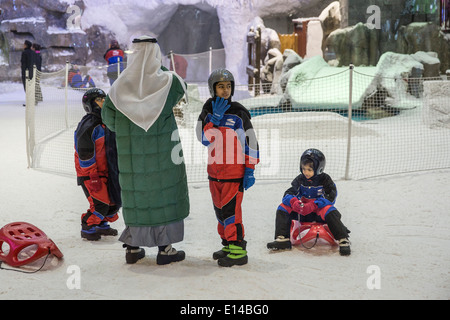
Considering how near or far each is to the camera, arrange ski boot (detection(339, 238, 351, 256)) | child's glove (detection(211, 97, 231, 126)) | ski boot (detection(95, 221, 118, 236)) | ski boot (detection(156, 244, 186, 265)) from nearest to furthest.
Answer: child's glove (detection(211, 97, 231, 126)), ski boot (detection(156, 244, 186, 265)), ski boot (detection(339, 238, 351, 256)), ski boot (detection(95, 221, 118, 236))

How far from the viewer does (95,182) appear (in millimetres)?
5082

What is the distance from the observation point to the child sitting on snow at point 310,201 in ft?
15.7

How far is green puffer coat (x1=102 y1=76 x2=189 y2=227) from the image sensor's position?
14.1 feet

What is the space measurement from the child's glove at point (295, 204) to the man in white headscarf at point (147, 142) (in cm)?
106

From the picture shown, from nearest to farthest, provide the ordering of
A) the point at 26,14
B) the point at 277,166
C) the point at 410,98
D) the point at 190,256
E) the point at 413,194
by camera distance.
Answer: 1. the point at 190,256
2. the point at 413,194
3. the point at 277,166
4. the point at 410,98
5. the point at 26,14

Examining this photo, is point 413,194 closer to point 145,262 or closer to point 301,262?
point 301,262

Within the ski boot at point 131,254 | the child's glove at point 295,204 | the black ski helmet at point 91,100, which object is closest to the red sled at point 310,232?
the child's glove at point 295,204

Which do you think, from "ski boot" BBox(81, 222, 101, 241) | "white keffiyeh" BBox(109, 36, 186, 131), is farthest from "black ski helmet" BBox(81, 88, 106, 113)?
"ski boot" BBox(81, 222, 101, 241)

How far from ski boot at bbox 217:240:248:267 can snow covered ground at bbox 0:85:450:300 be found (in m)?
0.06

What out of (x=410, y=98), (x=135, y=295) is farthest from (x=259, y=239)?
(x=410, y=98)

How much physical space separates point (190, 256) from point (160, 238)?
19.3 inches

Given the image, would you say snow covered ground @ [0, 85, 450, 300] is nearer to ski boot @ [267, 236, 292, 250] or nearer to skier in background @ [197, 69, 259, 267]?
ski boot @ [267, 236, 292, 250]

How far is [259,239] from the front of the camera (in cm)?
522

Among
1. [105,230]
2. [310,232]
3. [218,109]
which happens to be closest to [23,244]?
[105,230]
